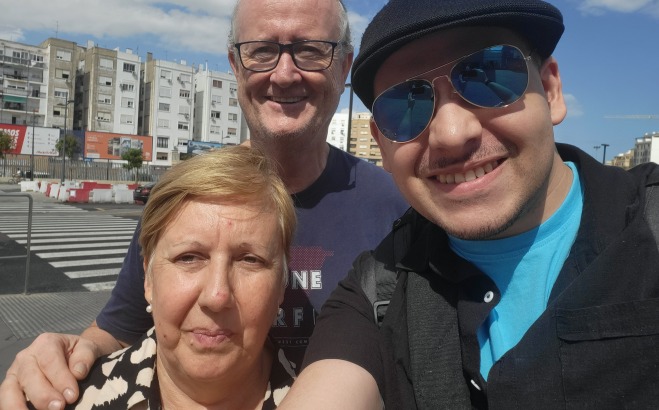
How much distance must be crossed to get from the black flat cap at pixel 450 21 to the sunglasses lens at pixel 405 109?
116 mm

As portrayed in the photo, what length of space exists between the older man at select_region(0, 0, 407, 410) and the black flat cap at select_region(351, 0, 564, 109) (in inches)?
29.2

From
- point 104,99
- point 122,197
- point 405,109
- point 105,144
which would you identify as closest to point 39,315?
point 405,109

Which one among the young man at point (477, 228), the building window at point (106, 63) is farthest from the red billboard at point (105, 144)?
the young man at point (477, 228)

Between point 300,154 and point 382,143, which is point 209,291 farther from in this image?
point 300,154

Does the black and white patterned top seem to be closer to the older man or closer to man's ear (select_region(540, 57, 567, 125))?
the older man

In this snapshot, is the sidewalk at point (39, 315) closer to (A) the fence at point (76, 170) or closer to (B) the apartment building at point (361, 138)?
(A) the fence at point (76, 170)

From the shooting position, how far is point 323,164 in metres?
2.41

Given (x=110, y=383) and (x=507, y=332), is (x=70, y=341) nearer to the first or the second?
(x=110, y=383)

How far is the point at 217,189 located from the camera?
1686 mm

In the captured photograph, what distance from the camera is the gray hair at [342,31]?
2348mm

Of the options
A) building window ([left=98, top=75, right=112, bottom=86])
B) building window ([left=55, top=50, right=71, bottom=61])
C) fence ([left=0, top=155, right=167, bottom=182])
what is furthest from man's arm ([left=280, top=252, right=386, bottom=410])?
building window ([left=55, top=50, right=71, bottom=61])

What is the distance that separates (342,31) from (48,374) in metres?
1.88

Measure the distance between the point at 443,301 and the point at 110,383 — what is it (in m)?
1.20

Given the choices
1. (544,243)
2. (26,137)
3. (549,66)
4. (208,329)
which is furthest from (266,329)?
(26,137)
